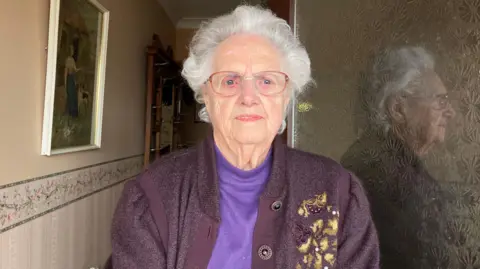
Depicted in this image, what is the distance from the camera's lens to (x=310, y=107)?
167 cm

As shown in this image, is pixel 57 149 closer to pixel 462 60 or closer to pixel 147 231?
pixel 147 231

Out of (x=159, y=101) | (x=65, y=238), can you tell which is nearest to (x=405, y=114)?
(x=65, y=238)

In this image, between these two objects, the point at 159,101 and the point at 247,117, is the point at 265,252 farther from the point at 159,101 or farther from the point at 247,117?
the point at 159,101

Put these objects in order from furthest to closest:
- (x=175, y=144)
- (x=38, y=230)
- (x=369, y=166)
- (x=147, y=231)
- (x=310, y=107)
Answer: (x=175, y=144), (x=310, y=107), (x=369, y=166), (x=38, y=230), (x=147, y=231)

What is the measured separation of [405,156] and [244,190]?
0.55 m

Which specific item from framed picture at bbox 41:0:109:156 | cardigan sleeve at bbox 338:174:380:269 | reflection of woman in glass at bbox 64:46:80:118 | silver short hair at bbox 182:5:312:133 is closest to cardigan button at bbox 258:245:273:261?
cardigan sleeve at bbox 338:174:380:269

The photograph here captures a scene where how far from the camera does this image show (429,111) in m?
1.12

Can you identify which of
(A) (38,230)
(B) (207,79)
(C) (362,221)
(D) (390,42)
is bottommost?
(A) (38,230)

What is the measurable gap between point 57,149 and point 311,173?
85 cm

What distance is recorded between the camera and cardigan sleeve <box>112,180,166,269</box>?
87 centimetres

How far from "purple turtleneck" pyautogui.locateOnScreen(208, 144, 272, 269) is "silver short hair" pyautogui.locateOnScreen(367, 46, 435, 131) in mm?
490

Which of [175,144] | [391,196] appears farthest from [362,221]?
[175,144]

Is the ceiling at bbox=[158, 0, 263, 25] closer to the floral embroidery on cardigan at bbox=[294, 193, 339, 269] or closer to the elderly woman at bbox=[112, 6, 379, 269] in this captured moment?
the elderly woman at bbox=[112, 6, 379, 269]

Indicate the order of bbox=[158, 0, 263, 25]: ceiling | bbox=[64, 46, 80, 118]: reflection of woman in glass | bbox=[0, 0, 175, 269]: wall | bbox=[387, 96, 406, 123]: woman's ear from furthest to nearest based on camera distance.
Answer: bbox=[158, 0, 263, 25]: ceiling < bbox=[64, 46, 80, 118]: reflection of woman in glass < bbox=[387, 96, 406, 123]: woman's ear < bbox=[0, 0, 175, 269]: wall
